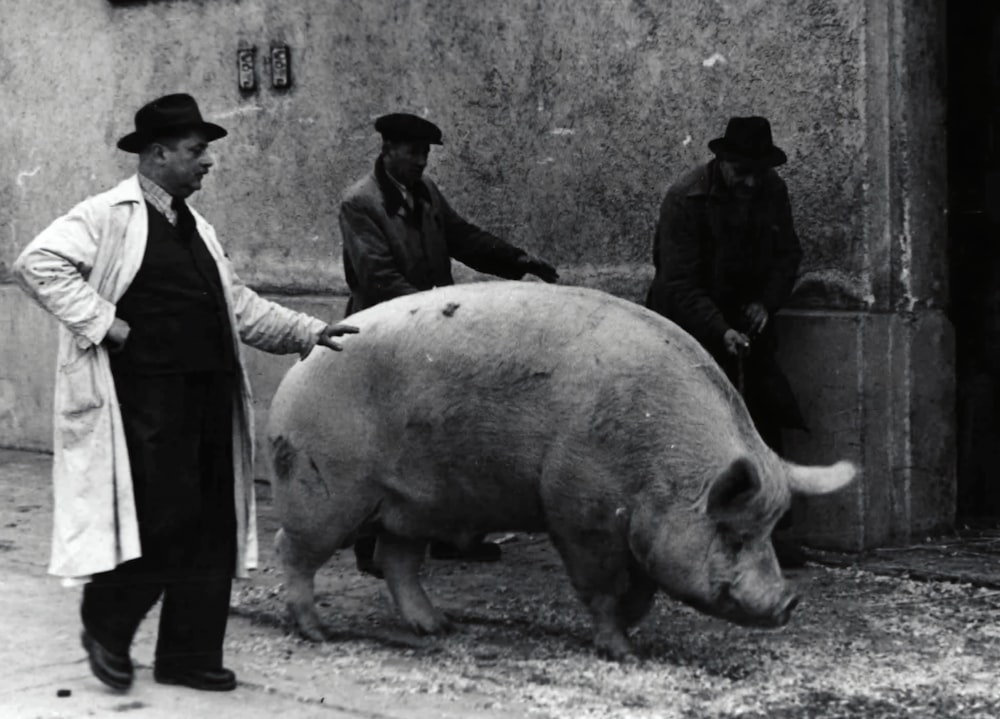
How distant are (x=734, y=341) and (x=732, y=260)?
0.48m

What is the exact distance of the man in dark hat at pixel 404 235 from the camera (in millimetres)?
7578

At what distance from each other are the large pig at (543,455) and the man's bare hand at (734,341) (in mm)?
1244

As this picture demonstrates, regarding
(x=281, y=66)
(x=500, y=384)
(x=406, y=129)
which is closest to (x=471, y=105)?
(x=281, y=66)

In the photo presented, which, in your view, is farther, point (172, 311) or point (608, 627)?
point (608, 627)

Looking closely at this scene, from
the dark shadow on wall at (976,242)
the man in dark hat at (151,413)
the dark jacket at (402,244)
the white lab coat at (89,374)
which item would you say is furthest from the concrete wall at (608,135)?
the white lab coat at (89,374)

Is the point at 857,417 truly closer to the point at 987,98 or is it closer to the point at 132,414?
the point at 987,98

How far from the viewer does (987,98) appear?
845 cm

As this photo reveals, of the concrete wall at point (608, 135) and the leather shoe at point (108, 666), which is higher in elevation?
the concrete wall at point (608, 135)

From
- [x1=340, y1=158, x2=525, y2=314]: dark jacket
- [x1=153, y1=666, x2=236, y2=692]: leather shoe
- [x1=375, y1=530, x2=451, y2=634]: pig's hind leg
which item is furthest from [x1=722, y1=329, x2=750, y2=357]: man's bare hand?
[x1=153, y1=666, x2=236, y2=692]: leather shoe

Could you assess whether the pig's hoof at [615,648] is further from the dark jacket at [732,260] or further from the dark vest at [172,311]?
the dark jacket at [732,260]

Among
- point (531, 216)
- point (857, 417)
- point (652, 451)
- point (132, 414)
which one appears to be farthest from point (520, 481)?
point (531, 216)

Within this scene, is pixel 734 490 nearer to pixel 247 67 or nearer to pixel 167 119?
pixel 167 119

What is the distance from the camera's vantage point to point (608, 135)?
8.77 metres

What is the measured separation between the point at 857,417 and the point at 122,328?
12.0ft
